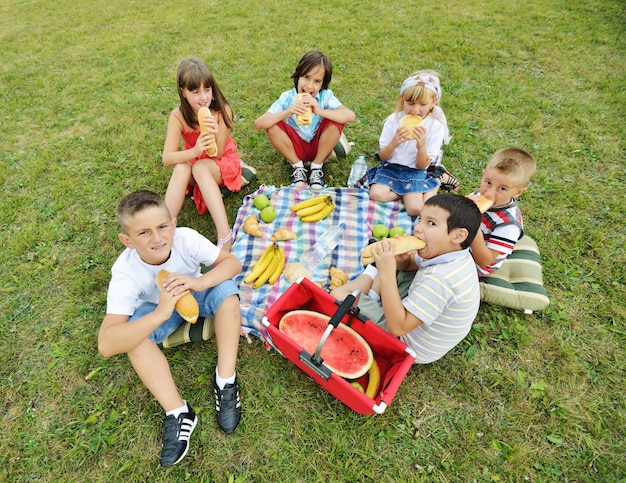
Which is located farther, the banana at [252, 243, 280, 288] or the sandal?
the sandal

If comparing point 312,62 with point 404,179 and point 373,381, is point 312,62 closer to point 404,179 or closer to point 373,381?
point 404,179

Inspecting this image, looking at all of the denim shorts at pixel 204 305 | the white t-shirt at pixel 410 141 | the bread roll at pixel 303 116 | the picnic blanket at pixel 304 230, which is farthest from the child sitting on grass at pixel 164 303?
the white t-shirt at pixel 410 141

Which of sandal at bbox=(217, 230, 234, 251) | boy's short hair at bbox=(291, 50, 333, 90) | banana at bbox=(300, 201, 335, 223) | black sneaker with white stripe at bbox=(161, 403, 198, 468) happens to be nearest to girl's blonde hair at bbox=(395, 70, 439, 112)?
Result: boy's short hair at bbox=(291, 50, 333, 90)

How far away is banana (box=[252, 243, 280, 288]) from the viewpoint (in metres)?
3.61

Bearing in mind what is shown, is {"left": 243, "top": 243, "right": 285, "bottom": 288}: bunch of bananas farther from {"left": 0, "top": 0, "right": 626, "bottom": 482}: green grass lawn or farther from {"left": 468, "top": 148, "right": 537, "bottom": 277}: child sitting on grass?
{"left": 468, "top": 148, "right": 537, "bottom": 277}: child sitting on grass

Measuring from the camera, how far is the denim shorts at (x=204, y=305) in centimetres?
291

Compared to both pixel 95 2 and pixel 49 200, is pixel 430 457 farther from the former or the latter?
pixel 95 2

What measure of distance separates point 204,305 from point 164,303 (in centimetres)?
57

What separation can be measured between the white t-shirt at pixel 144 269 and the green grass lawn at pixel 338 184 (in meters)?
0.84

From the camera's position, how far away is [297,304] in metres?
3.13

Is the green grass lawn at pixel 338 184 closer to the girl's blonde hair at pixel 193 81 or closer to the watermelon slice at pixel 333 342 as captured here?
the watermelon slice at pixel 333 342

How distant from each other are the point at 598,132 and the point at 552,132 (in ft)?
2.16

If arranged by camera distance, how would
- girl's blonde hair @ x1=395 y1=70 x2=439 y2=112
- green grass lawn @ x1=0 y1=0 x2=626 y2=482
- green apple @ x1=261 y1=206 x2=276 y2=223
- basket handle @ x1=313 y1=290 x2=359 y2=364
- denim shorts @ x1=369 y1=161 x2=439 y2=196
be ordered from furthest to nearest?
denim shorts @ x1=369 y1=161 x2=439 y2=196, green apple @ x1=261 y1=206 x2=276 y2=223, girl's blonde hair @ x1=395 y1=70 x2=439 y2=112, green grass lawn @ x1=0 y1=0 x2=626 y2=482, basket handle @ x1=313 y1=290 x2=359 y2=364

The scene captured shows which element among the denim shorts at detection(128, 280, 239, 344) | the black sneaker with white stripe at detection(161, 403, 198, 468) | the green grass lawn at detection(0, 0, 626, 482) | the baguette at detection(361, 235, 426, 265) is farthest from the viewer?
the denim shorts at detection(128, 280, 239, 344)
